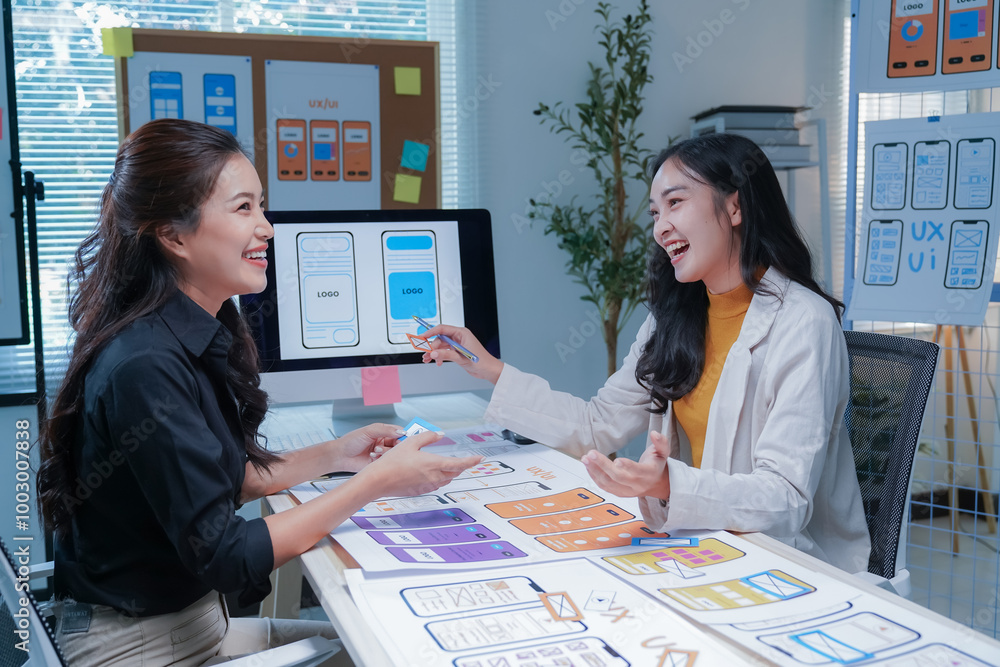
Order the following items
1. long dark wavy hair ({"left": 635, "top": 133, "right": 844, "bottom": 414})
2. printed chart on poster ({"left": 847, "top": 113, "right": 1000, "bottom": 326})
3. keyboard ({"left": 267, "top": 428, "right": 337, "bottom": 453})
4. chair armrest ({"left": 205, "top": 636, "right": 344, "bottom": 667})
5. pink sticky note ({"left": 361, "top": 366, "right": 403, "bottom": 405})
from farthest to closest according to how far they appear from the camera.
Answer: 1. printed chart on poster ({"left": 847, "top": 113, "right": 1000, "bottom": 326})
2. pink sticky note ({"left": 361, "top": 366, "right": 403, "bottom": 405})
3. keyboard ({"left": 267, "top": 428, "right": 337, "bottom": 453})
4. long dark wavy hair ({"left": 635, "top": 133, "right": 844, "bottom": 414})
5. chair armrest ({"left": 205, "top": 636, "right": 344, "bottom": 667})

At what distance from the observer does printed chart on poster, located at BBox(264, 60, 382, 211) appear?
9.62 ft

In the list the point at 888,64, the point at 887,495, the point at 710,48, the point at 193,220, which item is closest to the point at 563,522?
the point at 887,495

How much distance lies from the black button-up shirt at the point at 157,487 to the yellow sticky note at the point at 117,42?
6.47 ft

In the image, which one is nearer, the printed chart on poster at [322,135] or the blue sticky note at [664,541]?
the blue sticky note at [664,541]

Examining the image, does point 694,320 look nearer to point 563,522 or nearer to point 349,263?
point 563,522

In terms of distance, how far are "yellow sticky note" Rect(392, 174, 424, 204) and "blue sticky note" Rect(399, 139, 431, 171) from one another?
4 cm

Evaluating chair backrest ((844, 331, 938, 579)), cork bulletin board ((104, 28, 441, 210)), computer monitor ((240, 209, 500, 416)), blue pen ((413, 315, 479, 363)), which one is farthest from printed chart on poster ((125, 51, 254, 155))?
chair backrest ((844, 331, 938, 579))

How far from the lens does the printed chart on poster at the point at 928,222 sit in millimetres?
1906

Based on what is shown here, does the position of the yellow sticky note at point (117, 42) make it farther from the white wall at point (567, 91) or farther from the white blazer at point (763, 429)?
the white blazer at point (763, 429)

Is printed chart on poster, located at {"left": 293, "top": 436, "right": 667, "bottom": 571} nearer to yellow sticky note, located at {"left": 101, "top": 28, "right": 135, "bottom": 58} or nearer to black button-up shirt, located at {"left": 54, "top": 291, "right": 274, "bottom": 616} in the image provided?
black button-up shirt, located at {"left": 54, "top": 291, "right": 274, "bottom": 616}

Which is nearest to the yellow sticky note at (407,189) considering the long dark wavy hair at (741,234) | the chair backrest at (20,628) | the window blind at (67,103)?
the window blind at (67,103)

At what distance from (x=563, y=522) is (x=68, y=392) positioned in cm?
72

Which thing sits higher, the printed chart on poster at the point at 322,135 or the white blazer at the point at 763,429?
the printed chart on poster at the point at 322,135

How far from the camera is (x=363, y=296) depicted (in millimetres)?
1806
